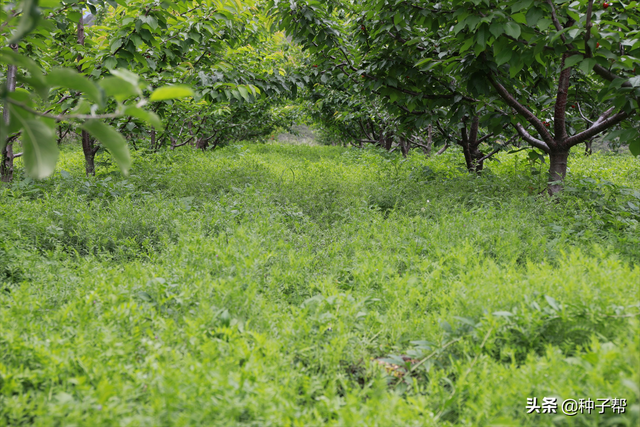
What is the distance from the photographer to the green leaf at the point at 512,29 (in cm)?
329

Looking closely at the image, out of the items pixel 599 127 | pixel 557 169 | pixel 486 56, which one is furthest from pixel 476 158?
pixel 486 56

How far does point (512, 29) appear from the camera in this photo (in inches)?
131

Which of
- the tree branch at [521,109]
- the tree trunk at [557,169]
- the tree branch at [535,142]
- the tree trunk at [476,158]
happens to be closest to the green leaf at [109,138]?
the tree branch at [521,109]

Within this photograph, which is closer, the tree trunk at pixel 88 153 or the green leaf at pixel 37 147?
the green leaf at pixel 37 147

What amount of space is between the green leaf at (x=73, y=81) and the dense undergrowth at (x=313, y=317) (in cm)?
111

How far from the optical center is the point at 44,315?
202 cm

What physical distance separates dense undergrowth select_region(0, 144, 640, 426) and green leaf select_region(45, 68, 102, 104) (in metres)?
1.11

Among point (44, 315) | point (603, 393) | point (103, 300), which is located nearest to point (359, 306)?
point (603, 393)

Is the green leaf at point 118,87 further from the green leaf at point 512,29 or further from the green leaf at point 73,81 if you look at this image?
the green leaf at point 512,29

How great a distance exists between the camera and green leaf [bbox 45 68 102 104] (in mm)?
823

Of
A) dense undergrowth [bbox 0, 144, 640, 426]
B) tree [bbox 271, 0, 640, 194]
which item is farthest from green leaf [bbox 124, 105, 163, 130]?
tree [bbox 271, 0, 640, 194]

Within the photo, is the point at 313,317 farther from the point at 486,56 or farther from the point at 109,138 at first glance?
the point at 486,56

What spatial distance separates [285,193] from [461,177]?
289 centimetres

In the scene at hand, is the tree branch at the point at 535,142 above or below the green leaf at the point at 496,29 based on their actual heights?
below
